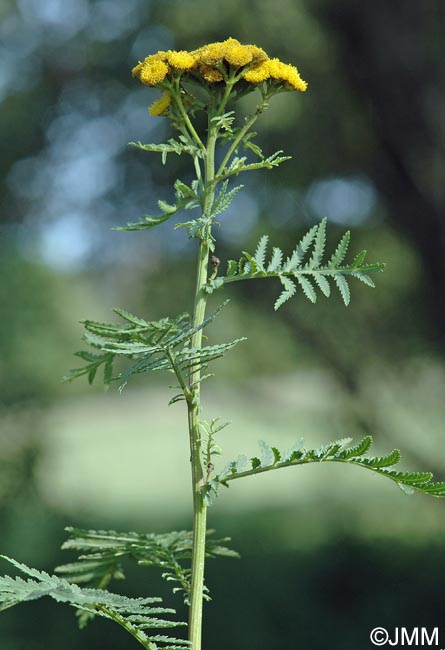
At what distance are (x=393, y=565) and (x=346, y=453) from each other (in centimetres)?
346

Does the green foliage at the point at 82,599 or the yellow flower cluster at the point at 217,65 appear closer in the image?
the green foliage at the point at 82,599

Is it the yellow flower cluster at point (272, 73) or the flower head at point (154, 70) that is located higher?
the yellow flower cluster at point (272, 73)

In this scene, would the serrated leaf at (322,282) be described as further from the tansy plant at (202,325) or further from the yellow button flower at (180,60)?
the yellow button flower at (180,60)

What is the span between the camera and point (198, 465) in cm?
69

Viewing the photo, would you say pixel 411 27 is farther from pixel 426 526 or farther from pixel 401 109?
pixel 426 526

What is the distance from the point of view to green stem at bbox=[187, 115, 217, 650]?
26.2 inches

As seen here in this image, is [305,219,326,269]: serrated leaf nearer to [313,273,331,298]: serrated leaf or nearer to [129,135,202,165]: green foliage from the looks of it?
[313,273,331,298]: serrated leaf

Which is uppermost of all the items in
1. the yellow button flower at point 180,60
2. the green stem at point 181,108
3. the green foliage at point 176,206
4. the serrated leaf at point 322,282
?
the yellow button flower at point 180,60

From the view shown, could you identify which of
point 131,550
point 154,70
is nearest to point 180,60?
point 154,70

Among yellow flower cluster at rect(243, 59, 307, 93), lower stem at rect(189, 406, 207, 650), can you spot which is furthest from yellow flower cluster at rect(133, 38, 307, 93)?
lower stem at rect(189, 406, 207, 650)

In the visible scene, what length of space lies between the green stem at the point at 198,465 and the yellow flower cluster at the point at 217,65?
0.05 metres

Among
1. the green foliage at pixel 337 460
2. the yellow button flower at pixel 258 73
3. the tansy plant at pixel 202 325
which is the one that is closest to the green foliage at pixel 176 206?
the tansy plant at pixel 202 325

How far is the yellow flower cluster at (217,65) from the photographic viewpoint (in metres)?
0.68

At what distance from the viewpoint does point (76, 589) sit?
621 mm
